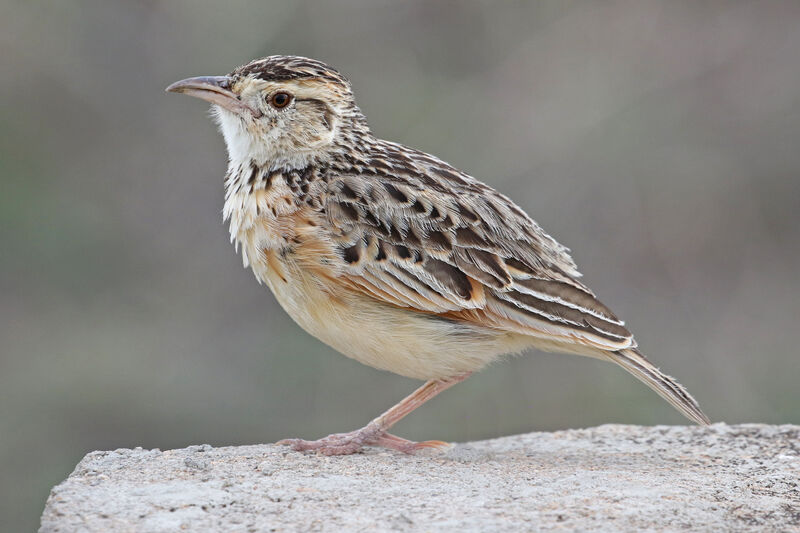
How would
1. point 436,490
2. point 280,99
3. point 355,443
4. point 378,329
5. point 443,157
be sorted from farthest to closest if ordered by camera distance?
point 443,157
point 280,99
point 355,443
point 378,329
point 436,490

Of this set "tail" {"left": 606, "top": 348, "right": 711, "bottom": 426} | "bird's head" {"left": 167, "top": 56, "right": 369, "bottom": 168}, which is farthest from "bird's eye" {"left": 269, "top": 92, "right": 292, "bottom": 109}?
"tail" {"left": 606, "top": 348, "right": 711, "bottom": 426}

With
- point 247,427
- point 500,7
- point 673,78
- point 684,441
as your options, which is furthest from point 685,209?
point 684,441

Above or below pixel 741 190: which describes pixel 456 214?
below

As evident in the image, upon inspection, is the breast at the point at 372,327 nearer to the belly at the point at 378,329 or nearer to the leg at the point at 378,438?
the belly at the point at 378,329

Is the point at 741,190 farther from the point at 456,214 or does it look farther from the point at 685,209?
the point at 456,214

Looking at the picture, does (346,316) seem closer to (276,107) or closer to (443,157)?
(276,107)

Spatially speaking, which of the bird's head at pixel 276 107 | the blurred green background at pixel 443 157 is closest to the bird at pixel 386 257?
the bird's head at pixel 276 107

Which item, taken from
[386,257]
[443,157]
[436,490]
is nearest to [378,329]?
[386,257]
